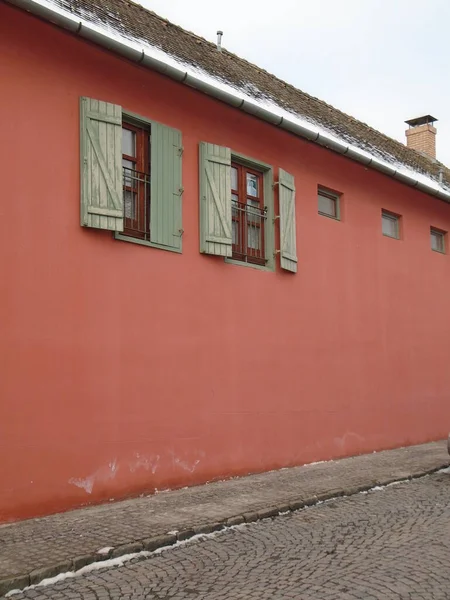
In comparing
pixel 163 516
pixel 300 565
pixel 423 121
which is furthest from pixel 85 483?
pixel 423 121

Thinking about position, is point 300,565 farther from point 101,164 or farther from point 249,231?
point 249,231

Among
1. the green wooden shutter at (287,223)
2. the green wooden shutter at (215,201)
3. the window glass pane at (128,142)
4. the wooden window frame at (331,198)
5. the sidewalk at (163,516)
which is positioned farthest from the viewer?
the wooden window frame at (331,198)

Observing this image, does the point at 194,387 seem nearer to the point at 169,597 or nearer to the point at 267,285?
the point at 267,285

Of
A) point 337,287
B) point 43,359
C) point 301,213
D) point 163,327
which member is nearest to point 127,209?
point 163,327

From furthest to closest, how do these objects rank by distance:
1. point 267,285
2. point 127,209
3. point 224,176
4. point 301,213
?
point 301,213
point 267,285
point 224,176
point 127,209

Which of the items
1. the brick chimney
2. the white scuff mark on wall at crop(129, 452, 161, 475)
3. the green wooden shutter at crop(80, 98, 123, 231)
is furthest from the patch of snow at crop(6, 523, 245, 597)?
the brick chimney

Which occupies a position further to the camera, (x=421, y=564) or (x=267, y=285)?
(x=267, y=285)

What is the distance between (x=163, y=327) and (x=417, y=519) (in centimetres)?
375

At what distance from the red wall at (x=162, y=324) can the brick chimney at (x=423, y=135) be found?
299 inches

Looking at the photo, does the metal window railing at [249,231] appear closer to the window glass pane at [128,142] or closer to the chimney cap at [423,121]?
the window glass pane at [128,142]

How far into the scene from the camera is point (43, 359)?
7.30m

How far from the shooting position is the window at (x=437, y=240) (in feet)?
49.6

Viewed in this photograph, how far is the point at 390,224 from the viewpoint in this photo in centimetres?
1383

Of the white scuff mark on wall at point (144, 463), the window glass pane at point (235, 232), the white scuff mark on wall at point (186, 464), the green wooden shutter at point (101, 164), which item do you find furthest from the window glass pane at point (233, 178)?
the white scuff mark on wall at point (144, 463)
